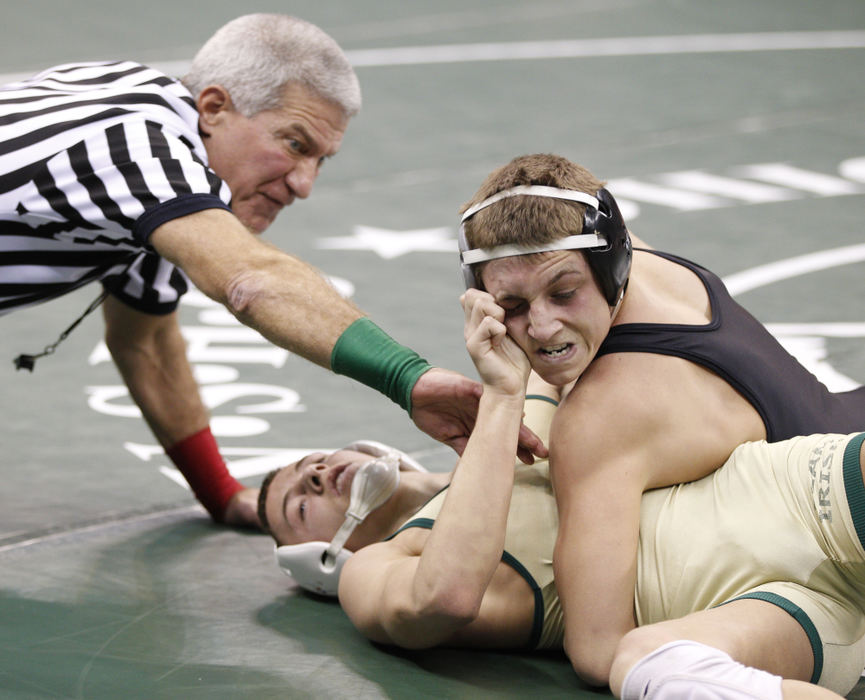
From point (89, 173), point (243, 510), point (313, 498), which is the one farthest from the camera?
point (243, 510)

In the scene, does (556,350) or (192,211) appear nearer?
(556,350)

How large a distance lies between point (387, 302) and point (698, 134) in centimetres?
341

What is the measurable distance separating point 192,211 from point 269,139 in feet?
2.37

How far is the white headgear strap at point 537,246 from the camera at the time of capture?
285 centimetres

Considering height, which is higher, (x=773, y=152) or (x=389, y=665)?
(x=773, y=152)

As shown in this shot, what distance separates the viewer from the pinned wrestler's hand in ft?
9.57

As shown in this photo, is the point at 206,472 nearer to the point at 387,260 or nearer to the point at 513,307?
the point at 513,307

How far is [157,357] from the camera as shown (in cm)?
423

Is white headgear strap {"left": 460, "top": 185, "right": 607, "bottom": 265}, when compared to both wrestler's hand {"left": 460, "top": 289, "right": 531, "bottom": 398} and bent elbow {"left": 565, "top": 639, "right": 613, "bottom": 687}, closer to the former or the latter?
wrestler's hand {"left": 460, "top": 289, "right": 531, "bottom": 398}

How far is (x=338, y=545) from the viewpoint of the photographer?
135 inches

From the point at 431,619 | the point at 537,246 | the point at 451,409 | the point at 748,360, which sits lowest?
the point at 431,619

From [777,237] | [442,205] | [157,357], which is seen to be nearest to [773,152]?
[777,237]

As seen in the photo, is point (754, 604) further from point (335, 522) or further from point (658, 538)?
point (335, 522)

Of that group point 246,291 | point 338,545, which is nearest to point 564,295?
point 246,291
